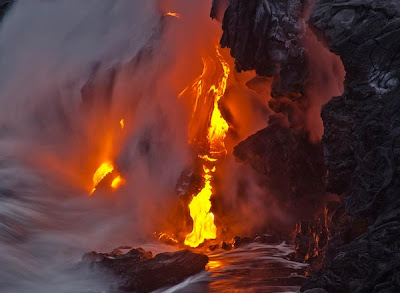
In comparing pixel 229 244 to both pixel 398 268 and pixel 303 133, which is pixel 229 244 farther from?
pixel 398 268

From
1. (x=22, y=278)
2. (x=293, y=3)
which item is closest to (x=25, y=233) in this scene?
(x=22, y=278)

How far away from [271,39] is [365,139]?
4846mm

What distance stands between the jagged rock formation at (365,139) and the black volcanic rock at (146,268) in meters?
3.13

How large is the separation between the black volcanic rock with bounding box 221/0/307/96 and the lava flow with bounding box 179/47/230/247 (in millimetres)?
3410

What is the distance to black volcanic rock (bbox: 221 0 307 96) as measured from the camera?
489 inches

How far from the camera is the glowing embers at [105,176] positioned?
18594 millimetres

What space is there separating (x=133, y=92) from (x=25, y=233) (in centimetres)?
668

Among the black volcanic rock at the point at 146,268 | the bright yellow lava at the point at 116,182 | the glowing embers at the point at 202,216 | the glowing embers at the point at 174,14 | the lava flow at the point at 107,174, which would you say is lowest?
the black volcanic rock at the point at 146,268

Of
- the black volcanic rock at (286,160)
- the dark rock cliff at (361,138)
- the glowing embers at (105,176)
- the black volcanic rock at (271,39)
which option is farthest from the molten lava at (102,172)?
the dark rock cliff at (361,138)

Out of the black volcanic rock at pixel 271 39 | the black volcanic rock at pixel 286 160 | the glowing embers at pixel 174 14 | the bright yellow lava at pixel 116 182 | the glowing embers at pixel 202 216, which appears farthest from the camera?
the glowing embers at pixel 174 14

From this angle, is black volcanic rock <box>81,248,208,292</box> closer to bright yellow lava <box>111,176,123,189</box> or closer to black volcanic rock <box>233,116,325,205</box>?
black volcanic rock <box>233,116,325,205</box>

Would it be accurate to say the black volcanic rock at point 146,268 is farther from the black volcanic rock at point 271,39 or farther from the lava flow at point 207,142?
the black volcanic rock at point 271,39

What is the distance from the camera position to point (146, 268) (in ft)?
35.7

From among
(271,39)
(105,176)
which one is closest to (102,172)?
(105,176)
